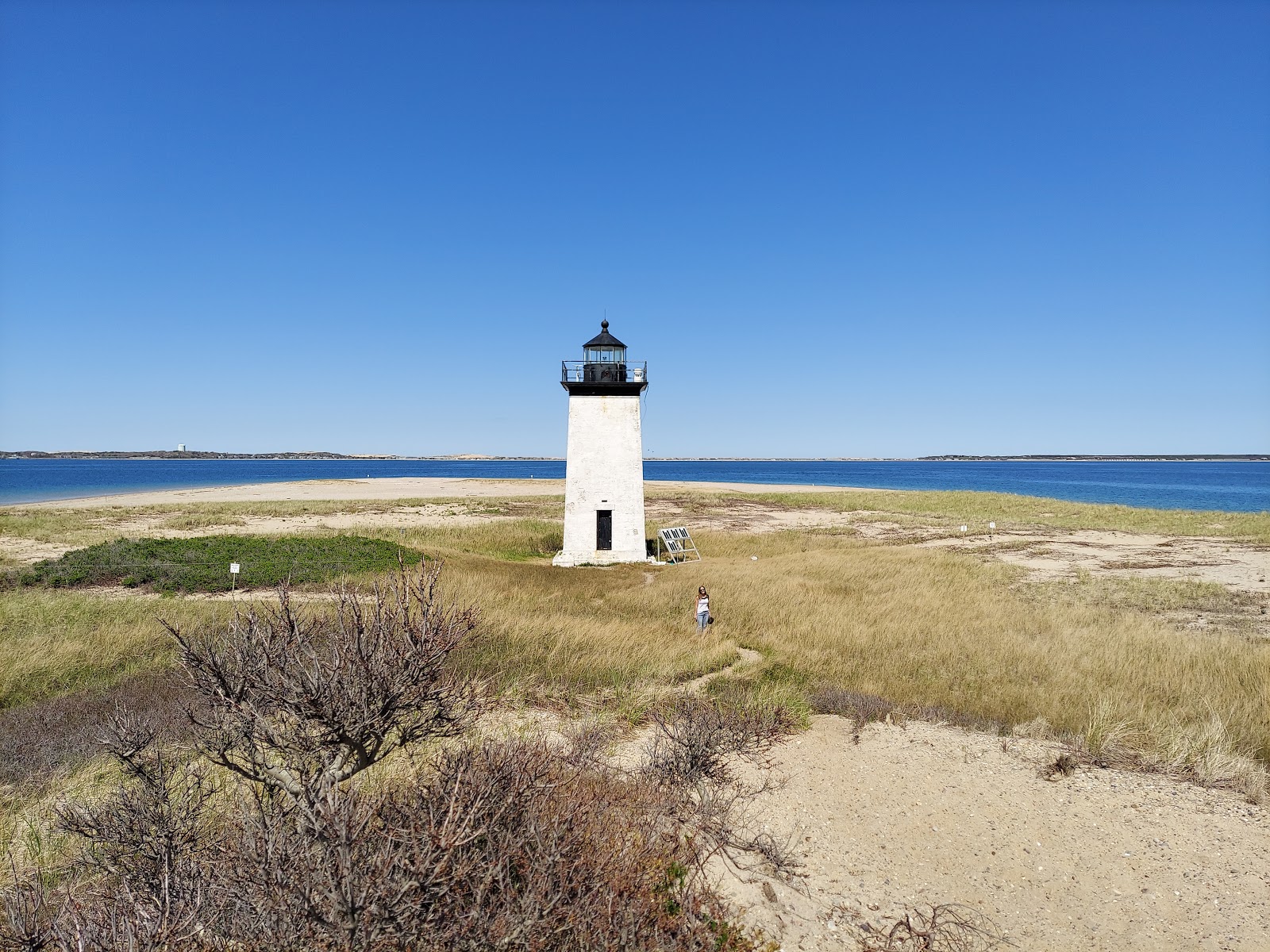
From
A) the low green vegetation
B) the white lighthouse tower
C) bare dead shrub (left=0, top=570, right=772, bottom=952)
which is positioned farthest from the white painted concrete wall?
bare dead shrub (left=0, top=570, right=772, bottom=952)

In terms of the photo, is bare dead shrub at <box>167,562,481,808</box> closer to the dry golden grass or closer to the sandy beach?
the dry golden grass

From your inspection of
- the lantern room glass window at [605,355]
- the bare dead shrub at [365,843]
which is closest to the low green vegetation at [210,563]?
the lantern room glass window at [605,355]

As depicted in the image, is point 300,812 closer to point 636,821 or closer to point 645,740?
point 636,821

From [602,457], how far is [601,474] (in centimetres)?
59

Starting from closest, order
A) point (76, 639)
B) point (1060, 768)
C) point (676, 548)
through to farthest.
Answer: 1. point (1060, 768)
2. point (76, 639)
3. point (676, 548)

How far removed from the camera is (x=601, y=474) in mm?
21203

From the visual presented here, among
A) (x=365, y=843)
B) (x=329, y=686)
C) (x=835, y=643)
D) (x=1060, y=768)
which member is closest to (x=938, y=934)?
(x=1060, y=768)

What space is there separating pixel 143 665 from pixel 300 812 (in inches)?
348

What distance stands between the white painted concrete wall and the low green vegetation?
566 cm

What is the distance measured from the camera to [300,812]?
320cm

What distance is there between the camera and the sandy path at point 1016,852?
181 inches

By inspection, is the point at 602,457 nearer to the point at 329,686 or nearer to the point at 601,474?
the point at 601,474

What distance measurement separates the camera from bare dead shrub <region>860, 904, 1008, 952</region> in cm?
425

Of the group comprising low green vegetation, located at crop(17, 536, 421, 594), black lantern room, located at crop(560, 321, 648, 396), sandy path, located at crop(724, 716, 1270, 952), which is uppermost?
black lantern room, located at crop(560, 321, 648, 396)
